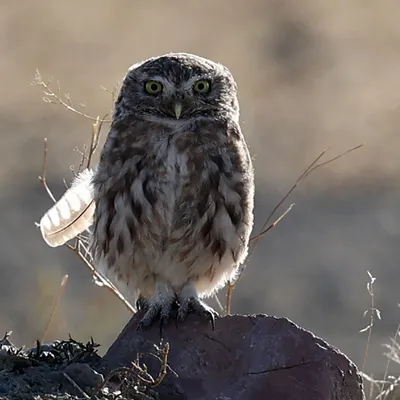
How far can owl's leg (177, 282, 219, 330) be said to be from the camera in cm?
494

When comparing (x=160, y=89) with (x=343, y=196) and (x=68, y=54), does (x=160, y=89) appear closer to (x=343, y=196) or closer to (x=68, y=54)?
(x=343, y=196)

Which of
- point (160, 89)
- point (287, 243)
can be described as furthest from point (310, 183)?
point (160, 89)

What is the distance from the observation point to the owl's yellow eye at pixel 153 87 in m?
5.66

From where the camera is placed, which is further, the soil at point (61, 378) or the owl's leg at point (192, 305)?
the owl's leg at point (192, 305)

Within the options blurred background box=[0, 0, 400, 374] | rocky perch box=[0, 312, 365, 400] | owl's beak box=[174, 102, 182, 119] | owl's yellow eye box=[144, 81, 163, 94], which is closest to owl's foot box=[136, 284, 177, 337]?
rocky perch box=[0, 312, 365, 400]

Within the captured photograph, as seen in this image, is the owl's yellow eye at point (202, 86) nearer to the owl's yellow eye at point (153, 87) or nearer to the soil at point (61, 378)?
the owl's yellow eye at point (153, 87)

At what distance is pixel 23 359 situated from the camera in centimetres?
445

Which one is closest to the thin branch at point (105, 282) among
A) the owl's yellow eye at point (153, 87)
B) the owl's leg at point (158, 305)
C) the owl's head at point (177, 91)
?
the owl's leg at point (158, 305)

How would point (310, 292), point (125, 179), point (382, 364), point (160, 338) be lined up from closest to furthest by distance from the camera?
1. point (160, 338)
2. point (125, 179)
3. point (382, 364)
4. point (310, 292)

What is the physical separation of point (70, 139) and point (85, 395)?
11189 mm

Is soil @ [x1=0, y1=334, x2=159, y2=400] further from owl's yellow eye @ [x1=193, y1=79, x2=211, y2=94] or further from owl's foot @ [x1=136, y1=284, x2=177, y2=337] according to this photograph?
owl's yellow eye @ [x1=193, y1=79, x2=211, y2=94]

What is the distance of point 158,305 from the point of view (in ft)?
16.9

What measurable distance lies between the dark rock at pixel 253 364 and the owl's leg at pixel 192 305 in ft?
0.43

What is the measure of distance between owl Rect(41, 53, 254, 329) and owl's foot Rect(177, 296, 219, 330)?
2 cm
